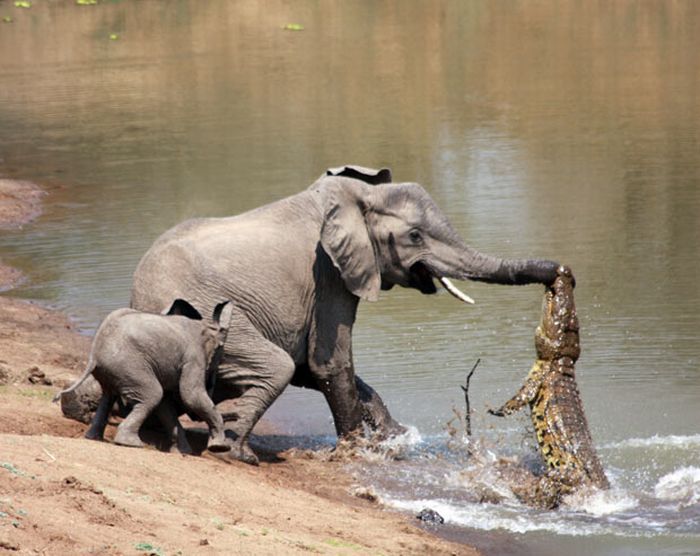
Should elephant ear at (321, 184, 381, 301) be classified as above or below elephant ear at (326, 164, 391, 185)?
below

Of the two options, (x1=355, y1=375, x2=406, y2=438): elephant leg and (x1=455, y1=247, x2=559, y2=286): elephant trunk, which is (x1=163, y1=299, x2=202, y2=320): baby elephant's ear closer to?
(x1=355, y1=375, x2=406, y2=438): elephant leg

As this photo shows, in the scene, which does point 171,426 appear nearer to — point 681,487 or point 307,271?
point 307,271

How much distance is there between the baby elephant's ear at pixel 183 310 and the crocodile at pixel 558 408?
6.79 ft

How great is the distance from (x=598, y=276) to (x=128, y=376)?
7922 millimetres

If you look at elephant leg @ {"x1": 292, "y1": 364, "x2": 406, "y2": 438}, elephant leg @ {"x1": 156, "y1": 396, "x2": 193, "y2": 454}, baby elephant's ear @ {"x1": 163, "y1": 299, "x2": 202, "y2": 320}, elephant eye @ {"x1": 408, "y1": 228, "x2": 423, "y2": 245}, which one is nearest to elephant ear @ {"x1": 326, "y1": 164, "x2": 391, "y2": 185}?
elephant eye @ {"x1": 408, "y1": 228, "x2": 423, "y2": 245}

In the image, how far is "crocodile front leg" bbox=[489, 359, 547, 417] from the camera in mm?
10000

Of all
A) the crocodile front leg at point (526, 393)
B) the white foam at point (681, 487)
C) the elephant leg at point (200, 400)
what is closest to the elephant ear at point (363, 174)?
the crocodile front leg at point (526, 393)

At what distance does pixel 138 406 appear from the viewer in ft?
30.3

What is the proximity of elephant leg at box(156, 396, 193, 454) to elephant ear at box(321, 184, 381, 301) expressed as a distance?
5.03 ft

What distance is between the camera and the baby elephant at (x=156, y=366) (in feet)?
30.0

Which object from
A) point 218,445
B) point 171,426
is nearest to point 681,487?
point 218,445

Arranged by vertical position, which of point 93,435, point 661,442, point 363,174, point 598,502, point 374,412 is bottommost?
point 661,442

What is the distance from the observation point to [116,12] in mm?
62156

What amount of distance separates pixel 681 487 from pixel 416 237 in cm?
249
